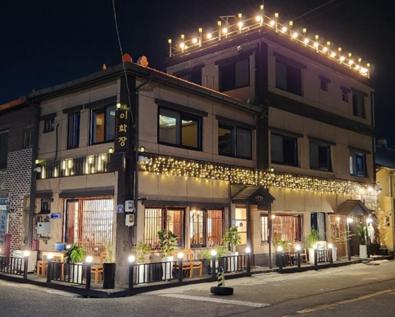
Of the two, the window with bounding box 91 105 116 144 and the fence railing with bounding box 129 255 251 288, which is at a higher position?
the window with bounding box 91 105 116 144

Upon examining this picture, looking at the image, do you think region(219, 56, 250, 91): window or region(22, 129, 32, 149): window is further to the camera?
region(219, 56, 250, 91): window

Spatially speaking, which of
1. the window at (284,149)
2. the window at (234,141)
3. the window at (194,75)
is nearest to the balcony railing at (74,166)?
the window at (234,141)

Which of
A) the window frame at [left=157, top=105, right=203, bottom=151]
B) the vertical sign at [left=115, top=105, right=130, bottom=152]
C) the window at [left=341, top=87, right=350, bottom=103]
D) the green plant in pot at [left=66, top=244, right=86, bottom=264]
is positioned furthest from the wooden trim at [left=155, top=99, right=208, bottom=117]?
the window at [left=341, top=87, right=350, bottom=103]

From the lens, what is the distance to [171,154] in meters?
18.4

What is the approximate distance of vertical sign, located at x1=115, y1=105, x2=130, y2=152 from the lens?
1686 cm

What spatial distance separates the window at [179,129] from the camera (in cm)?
1856

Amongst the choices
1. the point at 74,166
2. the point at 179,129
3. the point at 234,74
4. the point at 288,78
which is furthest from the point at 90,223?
the point at 288,78

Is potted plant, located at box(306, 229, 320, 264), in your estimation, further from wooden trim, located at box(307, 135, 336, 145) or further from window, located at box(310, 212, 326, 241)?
wooden trim, located at box(307, 135, 336, 145)

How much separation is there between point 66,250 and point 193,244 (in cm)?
474

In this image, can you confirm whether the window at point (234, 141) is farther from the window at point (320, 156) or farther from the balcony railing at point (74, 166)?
the balcony railing at point (74, 166)

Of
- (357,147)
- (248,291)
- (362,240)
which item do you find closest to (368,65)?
(357,147)

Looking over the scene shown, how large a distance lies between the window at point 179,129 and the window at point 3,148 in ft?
28.1

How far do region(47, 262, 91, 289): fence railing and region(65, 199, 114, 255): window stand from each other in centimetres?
129

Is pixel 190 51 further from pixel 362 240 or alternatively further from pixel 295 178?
pixel 362 240
